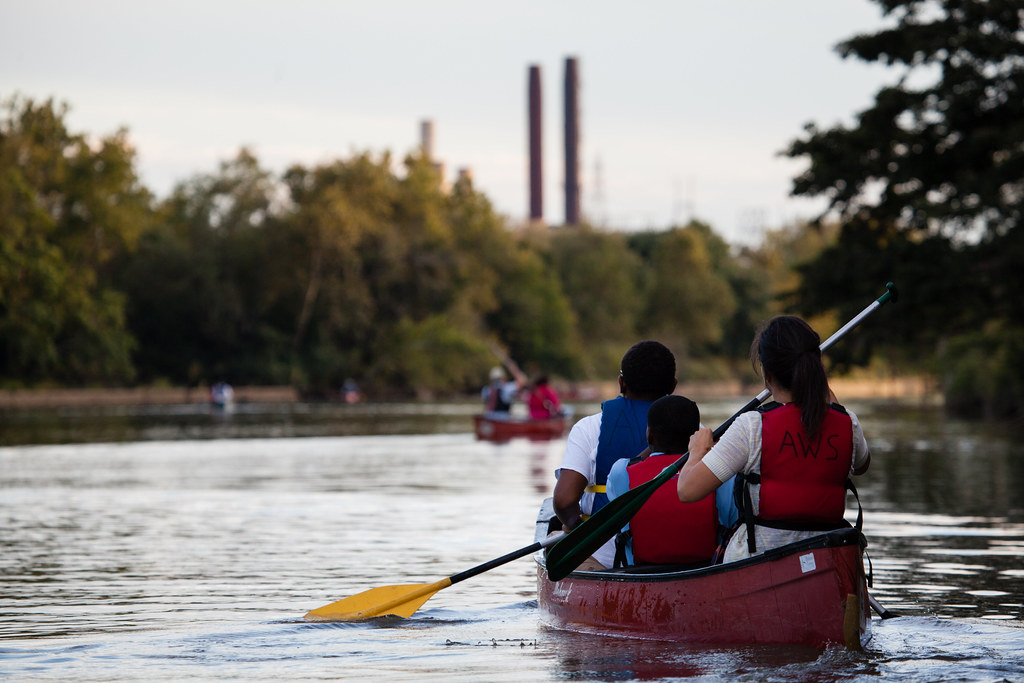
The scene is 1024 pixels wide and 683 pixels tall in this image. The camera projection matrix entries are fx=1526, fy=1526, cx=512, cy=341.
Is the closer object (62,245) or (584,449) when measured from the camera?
(584,449)

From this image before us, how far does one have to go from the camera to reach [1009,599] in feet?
31.5

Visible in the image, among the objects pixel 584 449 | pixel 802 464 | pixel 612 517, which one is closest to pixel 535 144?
pixel 584 449

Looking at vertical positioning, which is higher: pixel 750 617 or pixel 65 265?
pixel 65 265

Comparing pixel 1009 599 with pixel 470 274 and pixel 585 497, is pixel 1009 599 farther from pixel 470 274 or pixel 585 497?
pixel 470 274

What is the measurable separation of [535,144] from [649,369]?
302 ft

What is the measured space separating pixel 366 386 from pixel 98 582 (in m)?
71.4

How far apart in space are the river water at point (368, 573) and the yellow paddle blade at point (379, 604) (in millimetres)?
101

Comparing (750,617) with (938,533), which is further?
(938,533)

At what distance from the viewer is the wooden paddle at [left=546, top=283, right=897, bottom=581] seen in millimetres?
7340

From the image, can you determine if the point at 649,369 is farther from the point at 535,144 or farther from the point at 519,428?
the point at 535,144

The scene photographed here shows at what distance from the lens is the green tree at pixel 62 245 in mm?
68125

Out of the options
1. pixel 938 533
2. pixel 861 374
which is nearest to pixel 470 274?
pixel 861 374

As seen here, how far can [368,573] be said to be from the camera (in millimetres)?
11242

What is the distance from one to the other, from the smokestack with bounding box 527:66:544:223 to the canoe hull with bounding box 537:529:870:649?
301ft
